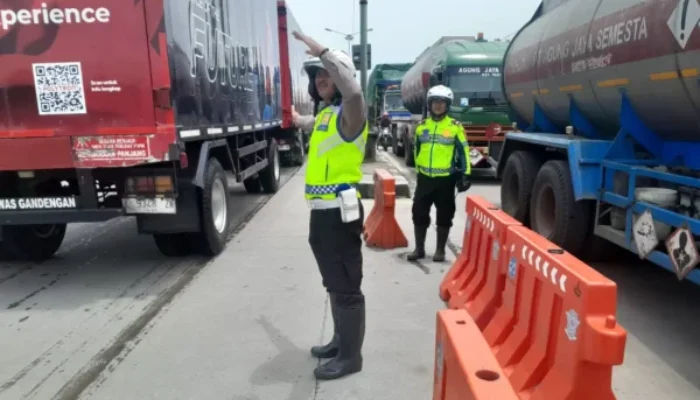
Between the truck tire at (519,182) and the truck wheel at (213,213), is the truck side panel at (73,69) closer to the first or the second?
the truck wheel at (213,213)

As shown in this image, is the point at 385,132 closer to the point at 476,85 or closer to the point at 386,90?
the point at 386,90

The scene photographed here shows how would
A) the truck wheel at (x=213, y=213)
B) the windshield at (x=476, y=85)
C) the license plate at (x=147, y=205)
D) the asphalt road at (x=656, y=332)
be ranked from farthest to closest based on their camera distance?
the windshield at (x=476, y=85) < the truck wheel at (x=213, y=213) < the license plate at (x=147, y=205) < the asphalt road at (x=656, y=332)

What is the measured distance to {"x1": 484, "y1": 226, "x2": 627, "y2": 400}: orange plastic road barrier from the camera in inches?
89.4

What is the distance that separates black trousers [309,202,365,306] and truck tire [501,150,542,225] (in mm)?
4062

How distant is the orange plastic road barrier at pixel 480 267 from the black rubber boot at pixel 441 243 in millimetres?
1050

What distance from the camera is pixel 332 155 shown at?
10.6 ft

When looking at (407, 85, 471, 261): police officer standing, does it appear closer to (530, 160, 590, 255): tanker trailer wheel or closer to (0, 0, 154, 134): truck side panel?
(530, 160, 590, 255): tanker trailer wheel

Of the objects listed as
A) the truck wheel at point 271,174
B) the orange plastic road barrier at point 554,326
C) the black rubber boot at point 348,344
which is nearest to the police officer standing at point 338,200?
the black rubber boot at point 348,344

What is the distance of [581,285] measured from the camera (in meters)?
2.35

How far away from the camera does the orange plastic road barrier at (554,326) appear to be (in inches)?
89.4

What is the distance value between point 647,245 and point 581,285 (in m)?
2.18

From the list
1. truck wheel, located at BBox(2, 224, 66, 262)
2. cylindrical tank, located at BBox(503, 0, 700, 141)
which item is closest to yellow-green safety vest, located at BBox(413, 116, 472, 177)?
cylindrical tank, located at BBox(503, 0, 700, 141)

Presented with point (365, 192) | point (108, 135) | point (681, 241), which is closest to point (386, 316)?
point (681, 241)

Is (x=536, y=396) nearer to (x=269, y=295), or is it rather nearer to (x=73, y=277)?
(x=269, y=295)
